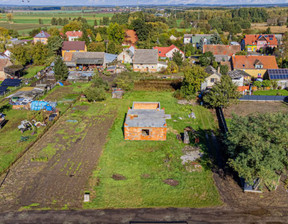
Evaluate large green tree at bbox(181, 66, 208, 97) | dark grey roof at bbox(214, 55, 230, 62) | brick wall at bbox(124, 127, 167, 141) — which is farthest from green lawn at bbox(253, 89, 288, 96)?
brick wall at bbox(124, 127, 167, 141)

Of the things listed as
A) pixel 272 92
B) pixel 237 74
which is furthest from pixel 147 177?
pixel 272 92

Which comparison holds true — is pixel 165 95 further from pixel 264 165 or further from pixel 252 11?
pixel 252 11

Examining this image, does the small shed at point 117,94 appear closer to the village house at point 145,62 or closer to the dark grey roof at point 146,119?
the dark grey roof at point 146,119

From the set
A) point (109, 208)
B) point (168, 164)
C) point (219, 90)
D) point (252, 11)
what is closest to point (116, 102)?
point (219, 90)

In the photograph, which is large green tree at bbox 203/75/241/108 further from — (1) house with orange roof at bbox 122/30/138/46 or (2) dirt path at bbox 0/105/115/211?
(1) house with orange roof at bbox 122/30/138/46

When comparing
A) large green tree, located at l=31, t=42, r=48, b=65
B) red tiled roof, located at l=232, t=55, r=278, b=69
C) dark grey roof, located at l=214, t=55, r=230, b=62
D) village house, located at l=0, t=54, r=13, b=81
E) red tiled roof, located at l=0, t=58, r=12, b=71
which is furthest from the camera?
dark grey roof, located at l=214, t=55, r=230, b=62

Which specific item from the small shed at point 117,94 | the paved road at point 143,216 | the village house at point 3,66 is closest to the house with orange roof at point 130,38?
the village house at point 3,66
